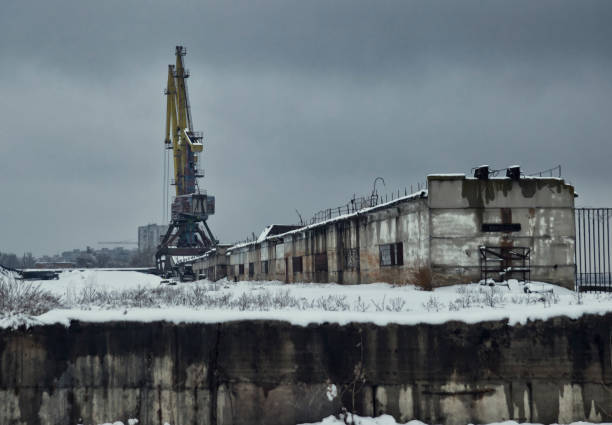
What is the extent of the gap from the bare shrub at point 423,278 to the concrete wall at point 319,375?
897cm

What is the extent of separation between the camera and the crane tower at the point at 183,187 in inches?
3034

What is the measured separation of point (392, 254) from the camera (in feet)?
77.2

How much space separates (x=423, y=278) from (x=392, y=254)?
8.75 feet

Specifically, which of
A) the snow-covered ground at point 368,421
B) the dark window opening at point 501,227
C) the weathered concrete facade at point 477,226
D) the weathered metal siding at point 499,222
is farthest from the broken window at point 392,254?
the snow-covered ground at point 368,421

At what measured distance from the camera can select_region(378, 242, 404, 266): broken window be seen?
22844mm

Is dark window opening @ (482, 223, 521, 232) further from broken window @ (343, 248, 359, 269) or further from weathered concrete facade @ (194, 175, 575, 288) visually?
broken window @ (343, 248, 359, 269)

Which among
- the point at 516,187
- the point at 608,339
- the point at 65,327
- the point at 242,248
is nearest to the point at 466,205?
the point at 516,187

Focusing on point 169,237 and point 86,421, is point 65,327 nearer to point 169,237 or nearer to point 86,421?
point 86,421

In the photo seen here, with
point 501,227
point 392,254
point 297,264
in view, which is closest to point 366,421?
point 501,227

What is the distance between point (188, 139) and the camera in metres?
83.2

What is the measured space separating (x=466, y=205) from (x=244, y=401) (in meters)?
11.9

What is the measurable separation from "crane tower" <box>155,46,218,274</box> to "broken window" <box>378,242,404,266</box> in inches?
2073

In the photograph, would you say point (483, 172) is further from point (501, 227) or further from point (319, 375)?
point (319, 375)

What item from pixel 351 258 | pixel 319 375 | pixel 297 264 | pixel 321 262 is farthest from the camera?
pixel 297 264
